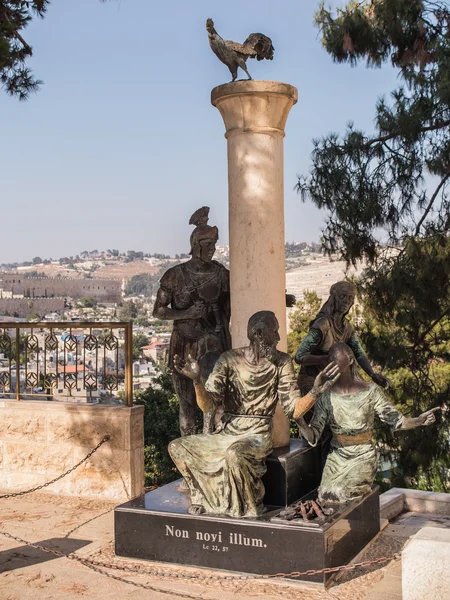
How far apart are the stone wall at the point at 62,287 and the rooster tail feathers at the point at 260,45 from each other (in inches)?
571

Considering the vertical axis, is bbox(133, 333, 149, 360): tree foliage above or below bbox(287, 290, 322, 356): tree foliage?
below

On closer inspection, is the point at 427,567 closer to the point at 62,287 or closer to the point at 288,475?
the point at 288,475

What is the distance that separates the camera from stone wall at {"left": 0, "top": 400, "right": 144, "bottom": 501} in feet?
23.4

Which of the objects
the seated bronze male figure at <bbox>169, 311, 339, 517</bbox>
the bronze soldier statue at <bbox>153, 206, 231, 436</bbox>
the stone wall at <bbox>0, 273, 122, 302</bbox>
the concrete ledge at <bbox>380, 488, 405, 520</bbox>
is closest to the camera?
the seated bronze male figure at <bbox>169, 311, 339, 517</bbox>

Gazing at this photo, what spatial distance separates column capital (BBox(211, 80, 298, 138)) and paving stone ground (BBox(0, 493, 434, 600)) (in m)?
3.12

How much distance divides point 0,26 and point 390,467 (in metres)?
6.71

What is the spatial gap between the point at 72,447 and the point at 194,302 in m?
1.94

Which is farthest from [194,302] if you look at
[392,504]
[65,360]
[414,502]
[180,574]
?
[414,502]

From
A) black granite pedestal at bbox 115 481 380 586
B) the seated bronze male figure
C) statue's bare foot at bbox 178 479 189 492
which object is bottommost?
black granite pedestal at bbox 115 481 380 586

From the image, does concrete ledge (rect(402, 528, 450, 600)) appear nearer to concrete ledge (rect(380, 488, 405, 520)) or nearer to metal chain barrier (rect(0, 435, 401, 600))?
metal chain barrier (rect(0, 435, 401, 600))

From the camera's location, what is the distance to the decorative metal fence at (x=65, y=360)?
745 centimetres

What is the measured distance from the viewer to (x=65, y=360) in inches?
297

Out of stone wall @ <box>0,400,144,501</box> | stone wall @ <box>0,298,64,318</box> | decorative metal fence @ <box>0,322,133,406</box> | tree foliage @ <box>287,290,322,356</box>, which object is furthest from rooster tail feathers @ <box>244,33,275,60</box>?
tree foliage @ <box>287,290,322,356</box>

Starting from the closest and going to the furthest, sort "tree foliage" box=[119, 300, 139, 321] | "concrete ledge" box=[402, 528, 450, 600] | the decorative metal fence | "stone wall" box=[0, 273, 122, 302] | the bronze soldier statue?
1. "concrete ledge" box=[402, 528, 450, 600]
2. the bronze soldier statue
3. the decorative metal fence
4. "tree foliage" box=[119, 300, 139, 321]
5. "stone wall" box=[0, 273, 122, 302]
